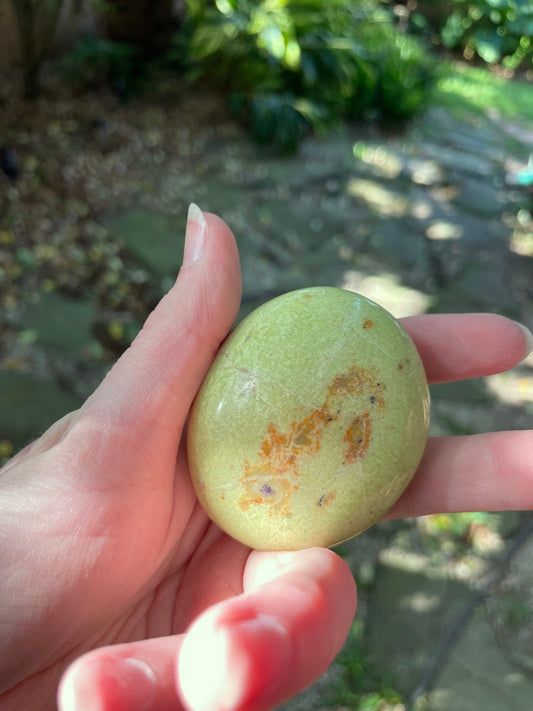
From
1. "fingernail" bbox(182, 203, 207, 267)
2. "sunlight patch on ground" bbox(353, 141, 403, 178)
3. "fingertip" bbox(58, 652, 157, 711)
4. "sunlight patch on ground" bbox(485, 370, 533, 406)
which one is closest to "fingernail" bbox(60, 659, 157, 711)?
"fingertip" bbox(58, 652, 157, 711)

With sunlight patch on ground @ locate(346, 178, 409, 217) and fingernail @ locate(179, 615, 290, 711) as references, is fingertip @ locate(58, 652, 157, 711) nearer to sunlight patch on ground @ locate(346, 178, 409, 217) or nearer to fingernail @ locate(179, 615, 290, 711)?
fingernail @ locate(179, 615, 290, 711)

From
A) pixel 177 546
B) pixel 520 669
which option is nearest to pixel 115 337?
pixel 177 546

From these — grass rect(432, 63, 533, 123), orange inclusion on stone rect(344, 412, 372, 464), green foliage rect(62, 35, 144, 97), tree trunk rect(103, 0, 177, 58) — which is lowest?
grass rect(432, 63, 533, 123)

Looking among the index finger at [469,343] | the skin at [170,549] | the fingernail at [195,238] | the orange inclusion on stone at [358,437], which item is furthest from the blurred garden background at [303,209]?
the fingernail at [195,238]

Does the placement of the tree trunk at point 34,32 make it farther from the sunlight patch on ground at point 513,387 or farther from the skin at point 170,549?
the sunlight patch on ground at point 513,387

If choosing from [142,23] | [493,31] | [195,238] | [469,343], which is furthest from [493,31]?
[195,238]

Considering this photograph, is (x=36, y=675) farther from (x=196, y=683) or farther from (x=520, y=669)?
(x=520, y=669)
